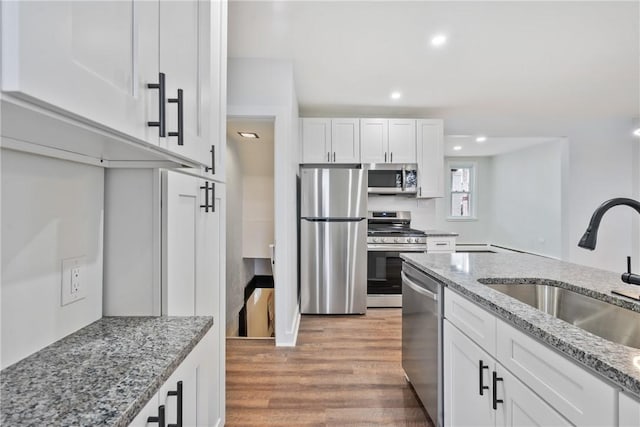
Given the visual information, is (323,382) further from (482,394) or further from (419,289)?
(482,394)

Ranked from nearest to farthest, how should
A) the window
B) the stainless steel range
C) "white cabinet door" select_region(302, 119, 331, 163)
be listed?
the stainless steel range
"white cabinet door" select_region(302, 119, 331, 163)
the window

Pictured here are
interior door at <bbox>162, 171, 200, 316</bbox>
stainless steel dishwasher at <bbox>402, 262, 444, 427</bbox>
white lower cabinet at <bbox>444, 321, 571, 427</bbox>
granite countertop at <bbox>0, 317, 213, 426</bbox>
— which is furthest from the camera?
stainless steel dishwasher at <bbox>402, 262, 444, 427</bbox>

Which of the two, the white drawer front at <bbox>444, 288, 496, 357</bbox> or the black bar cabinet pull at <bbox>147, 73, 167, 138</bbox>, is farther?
the white drawer front at <bbox>444, 288, 496, 357</bbox>

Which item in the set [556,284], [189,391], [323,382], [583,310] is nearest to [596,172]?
[556,284]

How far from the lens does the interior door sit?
1098mm

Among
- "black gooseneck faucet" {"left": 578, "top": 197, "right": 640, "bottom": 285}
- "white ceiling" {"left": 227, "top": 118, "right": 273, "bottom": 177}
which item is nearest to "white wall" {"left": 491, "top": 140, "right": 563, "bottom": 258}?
"white ceiling" {"left": 227, "top": 118, "right": 273, "bottom": 177}

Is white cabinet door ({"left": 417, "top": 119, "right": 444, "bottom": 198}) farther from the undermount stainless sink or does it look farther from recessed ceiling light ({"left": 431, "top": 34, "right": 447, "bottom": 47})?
the undermount stainless sink

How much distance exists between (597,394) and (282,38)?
2741 millimetres

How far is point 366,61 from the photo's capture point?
9.82ft

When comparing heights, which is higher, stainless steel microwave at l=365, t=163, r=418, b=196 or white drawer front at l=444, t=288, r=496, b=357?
stainless steel microwave at l=365, t=163, r=418, b=196

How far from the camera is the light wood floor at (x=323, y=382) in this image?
6.25 ft

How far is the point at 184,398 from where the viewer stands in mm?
958

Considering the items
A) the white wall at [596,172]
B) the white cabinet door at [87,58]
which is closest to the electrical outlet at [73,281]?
the white cabinet door at [87,58]

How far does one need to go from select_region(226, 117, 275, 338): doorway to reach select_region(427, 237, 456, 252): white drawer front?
82.8 inches
